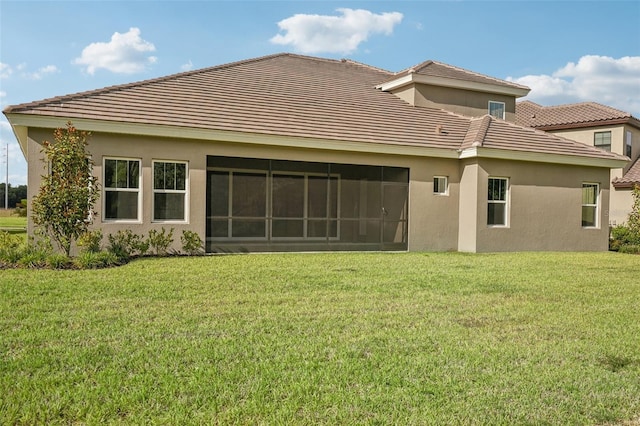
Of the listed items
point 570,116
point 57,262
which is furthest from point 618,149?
point 57,262

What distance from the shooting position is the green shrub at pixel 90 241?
1169 cm

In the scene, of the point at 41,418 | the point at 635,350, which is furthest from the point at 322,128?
the point at 41,418

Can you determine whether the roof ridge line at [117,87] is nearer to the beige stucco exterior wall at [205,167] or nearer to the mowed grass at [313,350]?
the beige stucco exterior wall at [205,167]

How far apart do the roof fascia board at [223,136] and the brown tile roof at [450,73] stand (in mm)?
4446

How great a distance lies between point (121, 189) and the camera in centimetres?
1320

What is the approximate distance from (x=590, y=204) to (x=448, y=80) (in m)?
6.68

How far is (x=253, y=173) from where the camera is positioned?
786 inches

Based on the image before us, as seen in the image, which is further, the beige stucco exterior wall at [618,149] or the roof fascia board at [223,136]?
the beige stucco exterior wall at [618,149]

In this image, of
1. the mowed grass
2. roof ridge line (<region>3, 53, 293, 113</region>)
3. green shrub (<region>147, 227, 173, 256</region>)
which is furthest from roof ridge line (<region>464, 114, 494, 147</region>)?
green shrub (<region>147, 227, 173, 256</region>)

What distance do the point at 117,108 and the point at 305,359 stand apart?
10.8 meters

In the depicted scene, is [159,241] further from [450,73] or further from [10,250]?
[450,73]

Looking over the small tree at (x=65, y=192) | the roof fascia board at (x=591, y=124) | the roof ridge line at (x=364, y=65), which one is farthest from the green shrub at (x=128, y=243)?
the roof fascia board at (x=591, y=124)

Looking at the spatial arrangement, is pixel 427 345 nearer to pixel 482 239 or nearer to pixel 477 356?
pixel 477 356

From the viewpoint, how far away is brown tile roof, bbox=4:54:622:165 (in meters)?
13.6
